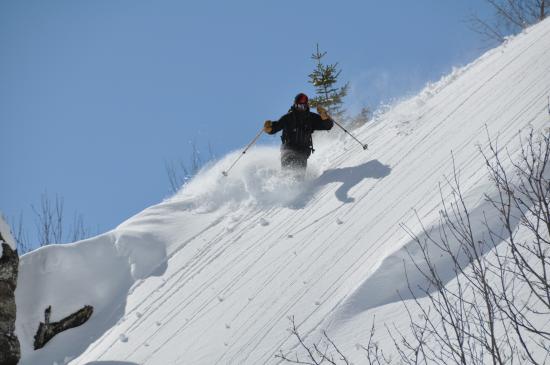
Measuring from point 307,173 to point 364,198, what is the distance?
2.30 m

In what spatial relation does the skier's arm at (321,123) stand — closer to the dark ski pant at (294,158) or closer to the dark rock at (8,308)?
the dark ski pant at (294,158)

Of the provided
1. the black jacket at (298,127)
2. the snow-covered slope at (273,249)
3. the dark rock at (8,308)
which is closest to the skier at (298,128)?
the black jacket at (298,127)

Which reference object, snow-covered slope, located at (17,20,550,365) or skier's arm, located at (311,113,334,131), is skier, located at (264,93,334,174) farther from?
snow-covered slope, located at (17,20,550,365)

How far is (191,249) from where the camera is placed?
353 inches

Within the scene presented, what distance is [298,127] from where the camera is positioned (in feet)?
32.0

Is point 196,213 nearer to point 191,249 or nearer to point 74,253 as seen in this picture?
point 191,249

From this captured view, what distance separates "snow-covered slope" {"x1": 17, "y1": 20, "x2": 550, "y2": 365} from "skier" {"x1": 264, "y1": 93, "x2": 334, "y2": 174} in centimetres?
45

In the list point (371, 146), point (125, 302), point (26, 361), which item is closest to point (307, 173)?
point (371, 146)

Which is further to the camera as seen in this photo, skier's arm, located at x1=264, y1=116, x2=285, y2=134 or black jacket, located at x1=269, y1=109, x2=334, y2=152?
skier's arm, located at x1=264, y1=116, x2=285, y2=134

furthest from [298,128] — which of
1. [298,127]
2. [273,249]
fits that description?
[273,249]

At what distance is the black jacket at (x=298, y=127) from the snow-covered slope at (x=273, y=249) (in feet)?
2.44

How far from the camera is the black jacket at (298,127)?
9727 millimetres

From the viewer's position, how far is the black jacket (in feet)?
31.9

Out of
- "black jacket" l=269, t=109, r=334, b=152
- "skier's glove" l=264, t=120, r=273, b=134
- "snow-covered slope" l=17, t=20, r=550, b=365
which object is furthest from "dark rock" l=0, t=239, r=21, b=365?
"black jacket" l=269, t=109, r=334, b=152
